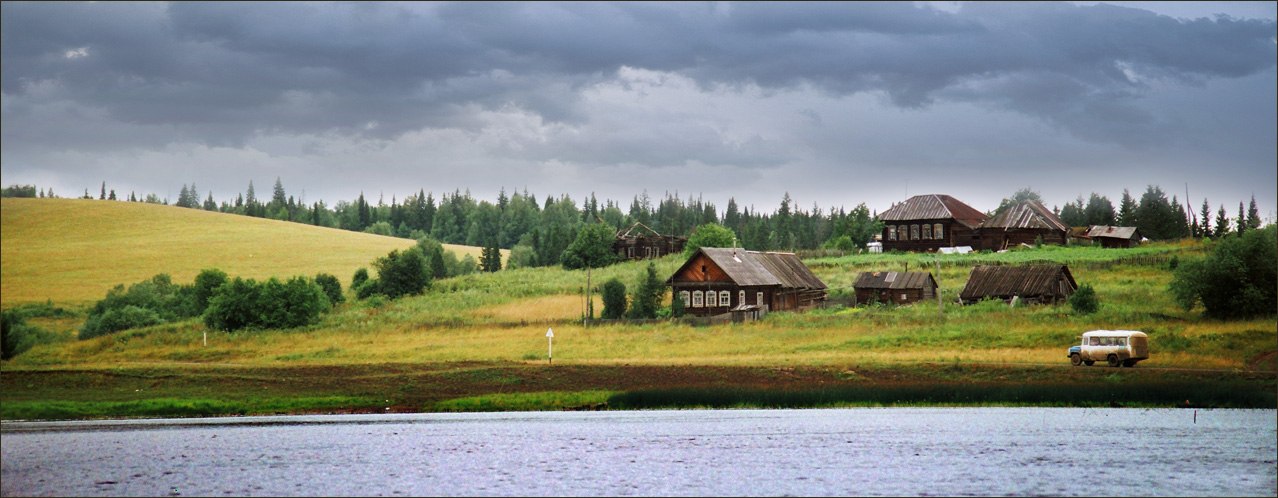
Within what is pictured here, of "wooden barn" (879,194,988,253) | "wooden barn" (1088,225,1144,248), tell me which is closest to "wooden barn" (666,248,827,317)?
"wooden barn" (879,194,988,253)

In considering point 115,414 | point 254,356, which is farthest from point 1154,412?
point 254,356

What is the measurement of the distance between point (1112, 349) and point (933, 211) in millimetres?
68694

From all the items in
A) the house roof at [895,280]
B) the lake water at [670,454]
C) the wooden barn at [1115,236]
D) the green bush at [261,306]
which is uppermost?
the wooden barn at [1115,236]

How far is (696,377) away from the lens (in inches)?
2324

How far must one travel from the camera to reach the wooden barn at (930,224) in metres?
122

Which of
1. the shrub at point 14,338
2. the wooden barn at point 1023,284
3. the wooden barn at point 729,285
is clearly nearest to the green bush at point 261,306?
the shrub at point 14,338

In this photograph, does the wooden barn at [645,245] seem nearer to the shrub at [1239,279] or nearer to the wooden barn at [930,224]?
the wooden barn at [930,224]

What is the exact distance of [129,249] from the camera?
157000mm

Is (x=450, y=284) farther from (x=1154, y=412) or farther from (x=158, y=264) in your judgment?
(x=1154, y=412)

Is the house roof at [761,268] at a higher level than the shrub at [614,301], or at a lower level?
higher

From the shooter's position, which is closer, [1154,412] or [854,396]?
[1154,412]

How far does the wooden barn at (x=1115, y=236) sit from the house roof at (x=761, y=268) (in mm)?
29188

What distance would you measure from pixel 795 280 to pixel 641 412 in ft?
162

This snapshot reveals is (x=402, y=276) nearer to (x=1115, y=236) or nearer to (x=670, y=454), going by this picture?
(x=1115, y=236)
